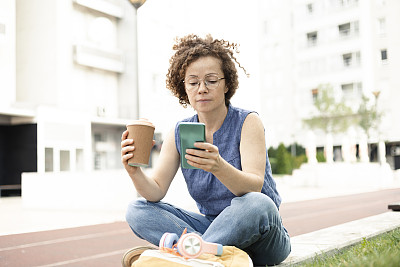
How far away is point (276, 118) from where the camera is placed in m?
51.7

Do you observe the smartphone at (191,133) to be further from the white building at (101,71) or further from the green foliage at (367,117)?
the green foliage at (367,117)

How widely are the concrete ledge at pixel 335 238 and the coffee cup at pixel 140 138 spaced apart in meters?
1.28

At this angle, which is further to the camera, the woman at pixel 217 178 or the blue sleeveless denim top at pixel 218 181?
the blue sleeveless denim top at pixel 218 181

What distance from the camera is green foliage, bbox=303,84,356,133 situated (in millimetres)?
40875

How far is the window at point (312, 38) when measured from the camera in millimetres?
47769

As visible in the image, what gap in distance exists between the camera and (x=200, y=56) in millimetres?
2980

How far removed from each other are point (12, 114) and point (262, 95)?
34.8 meters

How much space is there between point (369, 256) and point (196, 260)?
1.02 metres

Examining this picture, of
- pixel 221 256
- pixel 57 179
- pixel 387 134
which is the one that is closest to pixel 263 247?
pixel 221 256

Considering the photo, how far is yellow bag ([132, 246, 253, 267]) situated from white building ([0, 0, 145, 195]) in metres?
21.0

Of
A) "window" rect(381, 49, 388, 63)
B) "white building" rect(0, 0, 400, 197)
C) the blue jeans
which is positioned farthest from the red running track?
"window" rect(381, 49, 388, 63)

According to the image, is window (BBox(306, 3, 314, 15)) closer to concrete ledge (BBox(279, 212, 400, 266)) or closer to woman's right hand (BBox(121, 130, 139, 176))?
concrete ledge (BBox(279, 212, 400, 266))

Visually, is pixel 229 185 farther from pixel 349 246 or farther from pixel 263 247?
pixel 349 246

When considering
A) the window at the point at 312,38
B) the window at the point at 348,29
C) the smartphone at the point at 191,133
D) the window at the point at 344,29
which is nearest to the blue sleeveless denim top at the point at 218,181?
the smartphone at the point at 191,133
